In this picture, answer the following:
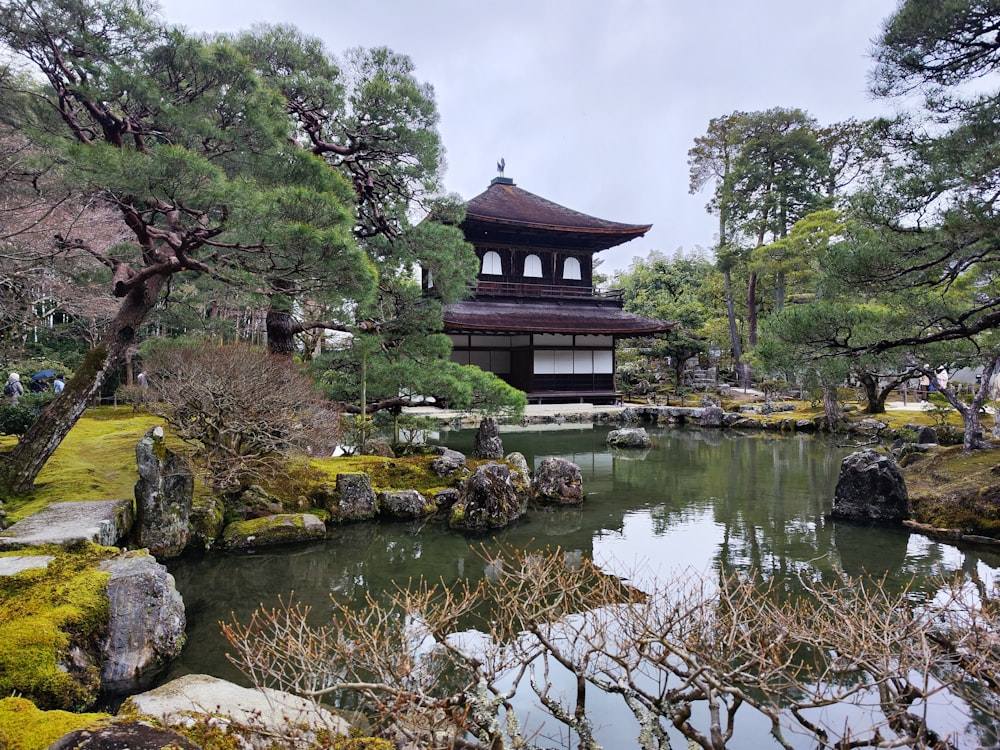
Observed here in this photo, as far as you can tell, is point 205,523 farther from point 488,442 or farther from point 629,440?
point 629,440

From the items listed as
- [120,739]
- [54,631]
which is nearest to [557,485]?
[54,631]

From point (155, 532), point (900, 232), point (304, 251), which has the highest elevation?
point (900, 232)

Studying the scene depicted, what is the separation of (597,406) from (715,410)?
4.06m

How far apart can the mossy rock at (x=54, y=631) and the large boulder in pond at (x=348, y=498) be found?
365cm

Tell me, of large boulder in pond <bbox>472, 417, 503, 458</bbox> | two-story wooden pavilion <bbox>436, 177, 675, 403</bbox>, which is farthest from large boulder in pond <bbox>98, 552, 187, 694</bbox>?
Result: two-story wooden pavilion <bbox>436, 177, 675, 403</bbox>

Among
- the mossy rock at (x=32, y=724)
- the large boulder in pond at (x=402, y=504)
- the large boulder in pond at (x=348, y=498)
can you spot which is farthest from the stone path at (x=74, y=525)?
the large boulder in pond at (x=402, y=504)

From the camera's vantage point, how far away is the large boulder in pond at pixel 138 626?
3846 millimetres

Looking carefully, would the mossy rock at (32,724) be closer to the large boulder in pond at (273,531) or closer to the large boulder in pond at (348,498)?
the large boulder in pond at (273,531)

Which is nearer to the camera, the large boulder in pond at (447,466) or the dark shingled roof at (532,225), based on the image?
the large boulder in pond at (447,466)

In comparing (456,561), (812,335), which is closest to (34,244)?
(456,561)

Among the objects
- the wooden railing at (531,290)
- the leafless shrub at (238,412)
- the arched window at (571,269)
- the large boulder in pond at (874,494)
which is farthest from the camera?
the arched window at (571,269)

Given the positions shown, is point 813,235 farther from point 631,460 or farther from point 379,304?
point 379,304

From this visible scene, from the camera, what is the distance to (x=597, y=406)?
20516mm

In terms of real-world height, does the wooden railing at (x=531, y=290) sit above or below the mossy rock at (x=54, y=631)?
above
